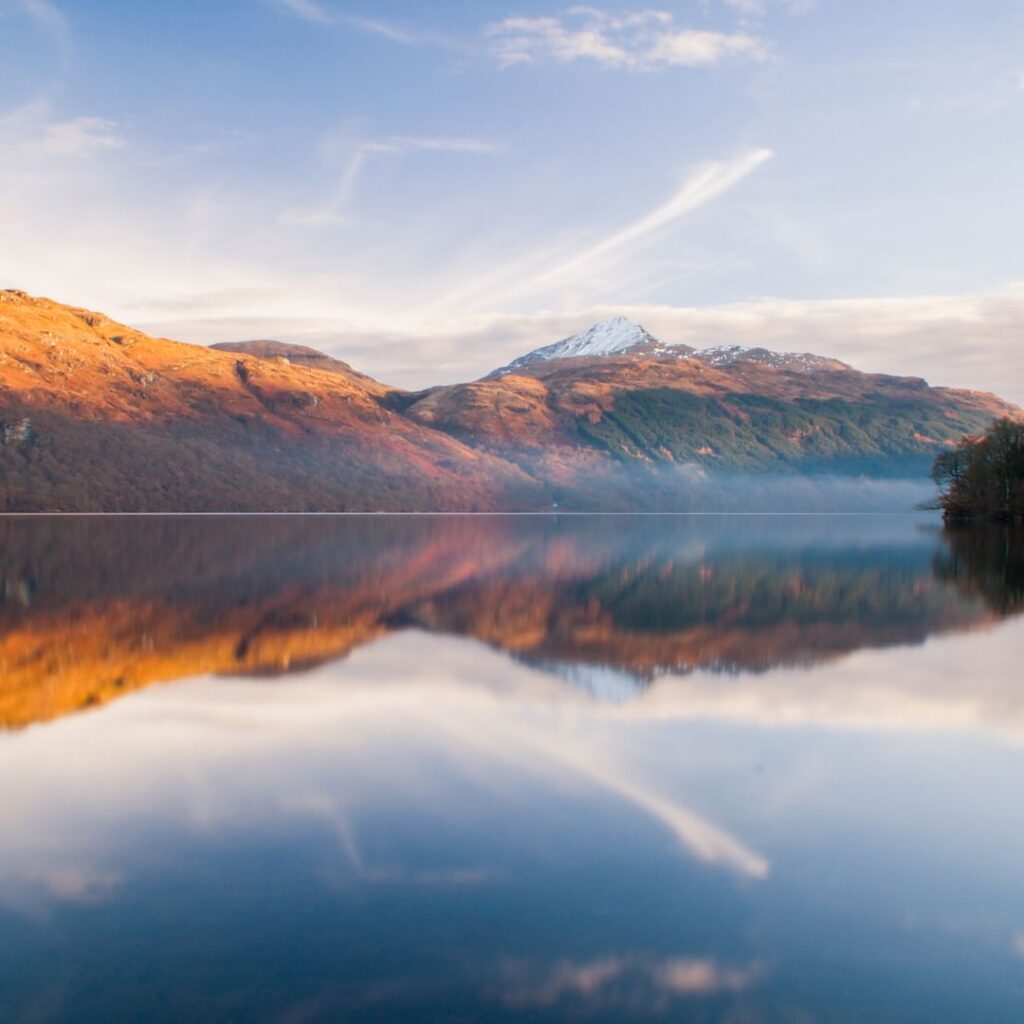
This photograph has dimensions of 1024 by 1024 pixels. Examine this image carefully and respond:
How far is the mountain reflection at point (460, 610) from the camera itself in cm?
1805

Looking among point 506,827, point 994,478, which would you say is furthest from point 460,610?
point 994,478

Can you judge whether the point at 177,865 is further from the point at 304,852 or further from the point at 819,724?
the point at 819,724

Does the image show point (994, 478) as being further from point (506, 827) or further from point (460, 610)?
point (506, 827)

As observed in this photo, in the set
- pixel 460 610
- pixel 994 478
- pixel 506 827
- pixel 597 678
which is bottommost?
pixel 460 610

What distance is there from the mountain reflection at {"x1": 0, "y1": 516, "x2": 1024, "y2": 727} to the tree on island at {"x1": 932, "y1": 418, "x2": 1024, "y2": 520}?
44.1 meters

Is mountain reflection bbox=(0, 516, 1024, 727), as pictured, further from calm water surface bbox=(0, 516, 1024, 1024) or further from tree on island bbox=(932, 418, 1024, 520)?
tree on island bbox=(932, 418, 1024, 520)

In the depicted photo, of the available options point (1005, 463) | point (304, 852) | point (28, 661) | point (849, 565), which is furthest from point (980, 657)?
point (1005, 463)

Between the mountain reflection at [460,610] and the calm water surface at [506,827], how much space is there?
232mm

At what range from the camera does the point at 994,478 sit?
309ft

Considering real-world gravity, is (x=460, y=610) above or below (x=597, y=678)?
below

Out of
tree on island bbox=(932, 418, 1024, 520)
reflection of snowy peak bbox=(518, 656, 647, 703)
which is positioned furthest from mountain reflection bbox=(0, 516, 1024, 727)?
Result: tree on island bbox=(932, 418, 1024, 520)

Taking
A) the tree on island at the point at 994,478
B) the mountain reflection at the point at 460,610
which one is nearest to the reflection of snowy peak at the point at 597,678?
the mountain reflection at the point at 460,610

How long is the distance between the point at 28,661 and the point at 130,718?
17.3 ft

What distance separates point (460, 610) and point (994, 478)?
82.7m
